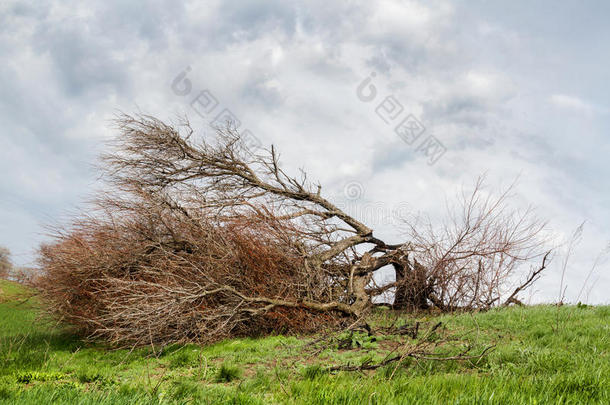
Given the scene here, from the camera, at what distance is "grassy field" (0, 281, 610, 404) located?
3682 mm

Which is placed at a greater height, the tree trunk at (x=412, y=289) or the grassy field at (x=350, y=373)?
the tree trunk at (x=412, y=289)

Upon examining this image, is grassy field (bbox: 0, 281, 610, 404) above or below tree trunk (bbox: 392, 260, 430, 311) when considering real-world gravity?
below

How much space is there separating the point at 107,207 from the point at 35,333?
577 centimetres

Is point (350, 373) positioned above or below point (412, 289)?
below

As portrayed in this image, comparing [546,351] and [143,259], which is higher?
[143,259]

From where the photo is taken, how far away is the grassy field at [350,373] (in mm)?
3682

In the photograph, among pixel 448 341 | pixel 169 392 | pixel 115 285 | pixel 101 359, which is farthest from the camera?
pixel 115 285

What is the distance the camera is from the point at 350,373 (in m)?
5.16

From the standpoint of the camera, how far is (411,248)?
12273 mm

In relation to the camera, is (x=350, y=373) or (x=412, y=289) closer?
(x=350, y=373)

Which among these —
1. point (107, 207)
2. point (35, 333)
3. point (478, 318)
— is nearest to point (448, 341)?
point (478, 318)

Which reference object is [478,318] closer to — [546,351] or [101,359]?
[546,351]

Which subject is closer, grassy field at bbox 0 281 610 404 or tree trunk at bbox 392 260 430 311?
grassy field at bbox 0 281 610 404

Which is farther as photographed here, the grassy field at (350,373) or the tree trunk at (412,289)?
the tree trunk at (412,289)
